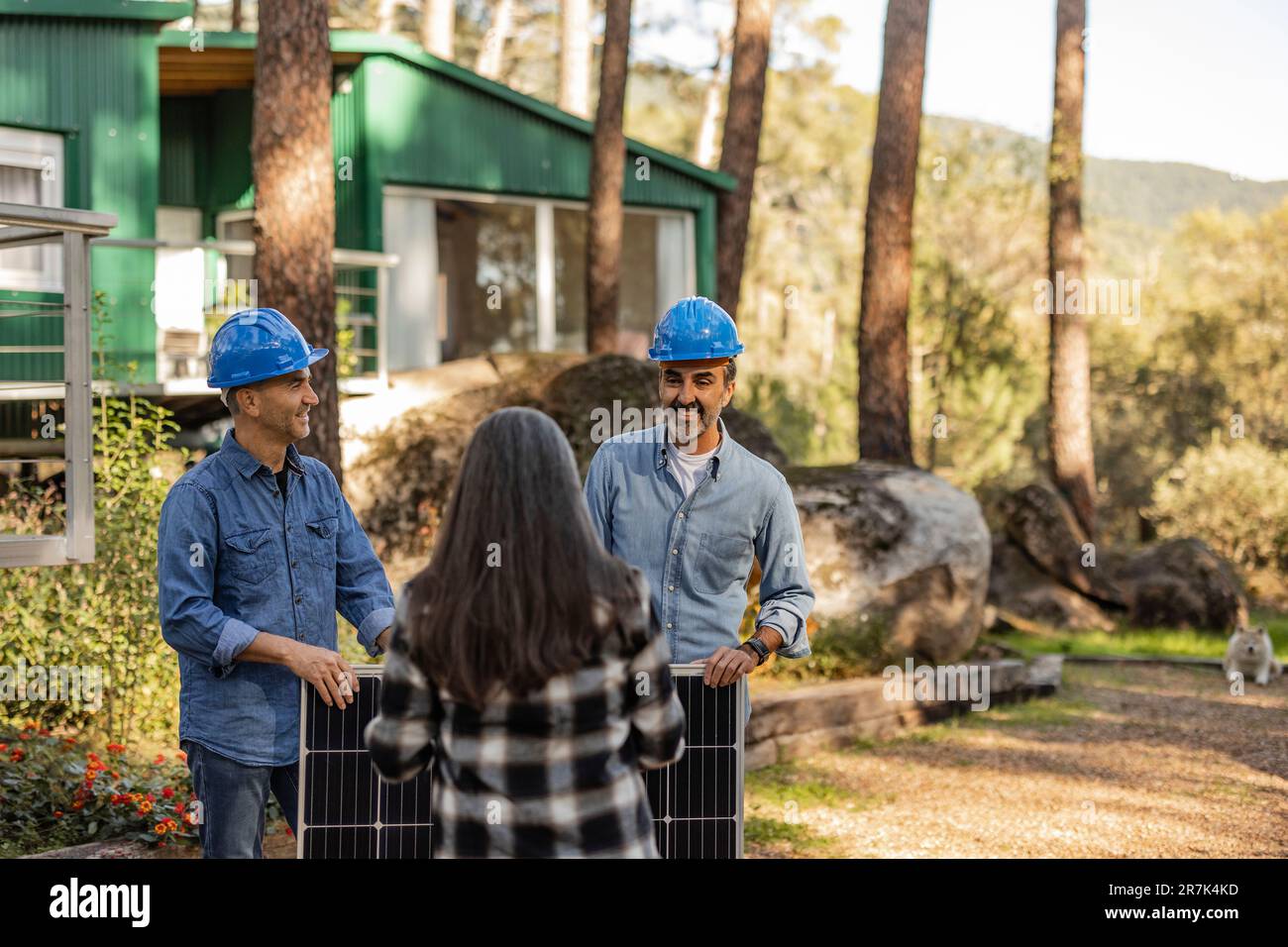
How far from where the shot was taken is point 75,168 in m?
16.0

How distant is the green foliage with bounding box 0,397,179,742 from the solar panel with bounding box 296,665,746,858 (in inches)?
183

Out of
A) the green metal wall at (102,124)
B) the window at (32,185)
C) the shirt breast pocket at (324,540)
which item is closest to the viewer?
the shirt breast pocket at (324,540)

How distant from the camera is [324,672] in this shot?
3895mm

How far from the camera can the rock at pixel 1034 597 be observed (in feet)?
58.6

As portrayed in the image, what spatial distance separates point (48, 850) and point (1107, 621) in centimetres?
1427

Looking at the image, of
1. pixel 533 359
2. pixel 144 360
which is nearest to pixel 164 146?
pixel 144 360

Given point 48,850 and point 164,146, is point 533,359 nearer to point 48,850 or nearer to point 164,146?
point 164,146

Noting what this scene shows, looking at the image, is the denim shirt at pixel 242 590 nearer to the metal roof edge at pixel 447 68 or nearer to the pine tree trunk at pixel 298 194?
the pine tree trunk at pixel 298 194

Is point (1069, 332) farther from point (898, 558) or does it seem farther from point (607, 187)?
point (898, 558)

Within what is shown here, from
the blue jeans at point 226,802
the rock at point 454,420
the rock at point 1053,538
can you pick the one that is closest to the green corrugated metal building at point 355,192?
the rock at point 454,420

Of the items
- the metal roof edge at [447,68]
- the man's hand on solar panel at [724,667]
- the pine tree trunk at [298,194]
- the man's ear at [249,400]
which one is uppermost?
the metal roof edge at [447,68]

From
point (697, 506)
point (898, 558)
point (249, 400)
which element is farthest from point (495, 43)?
point (249, 400)

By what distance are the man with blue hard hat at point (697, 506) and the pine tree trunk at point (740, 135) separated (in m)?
14.7

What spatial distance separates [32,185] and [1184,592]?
13900mm
